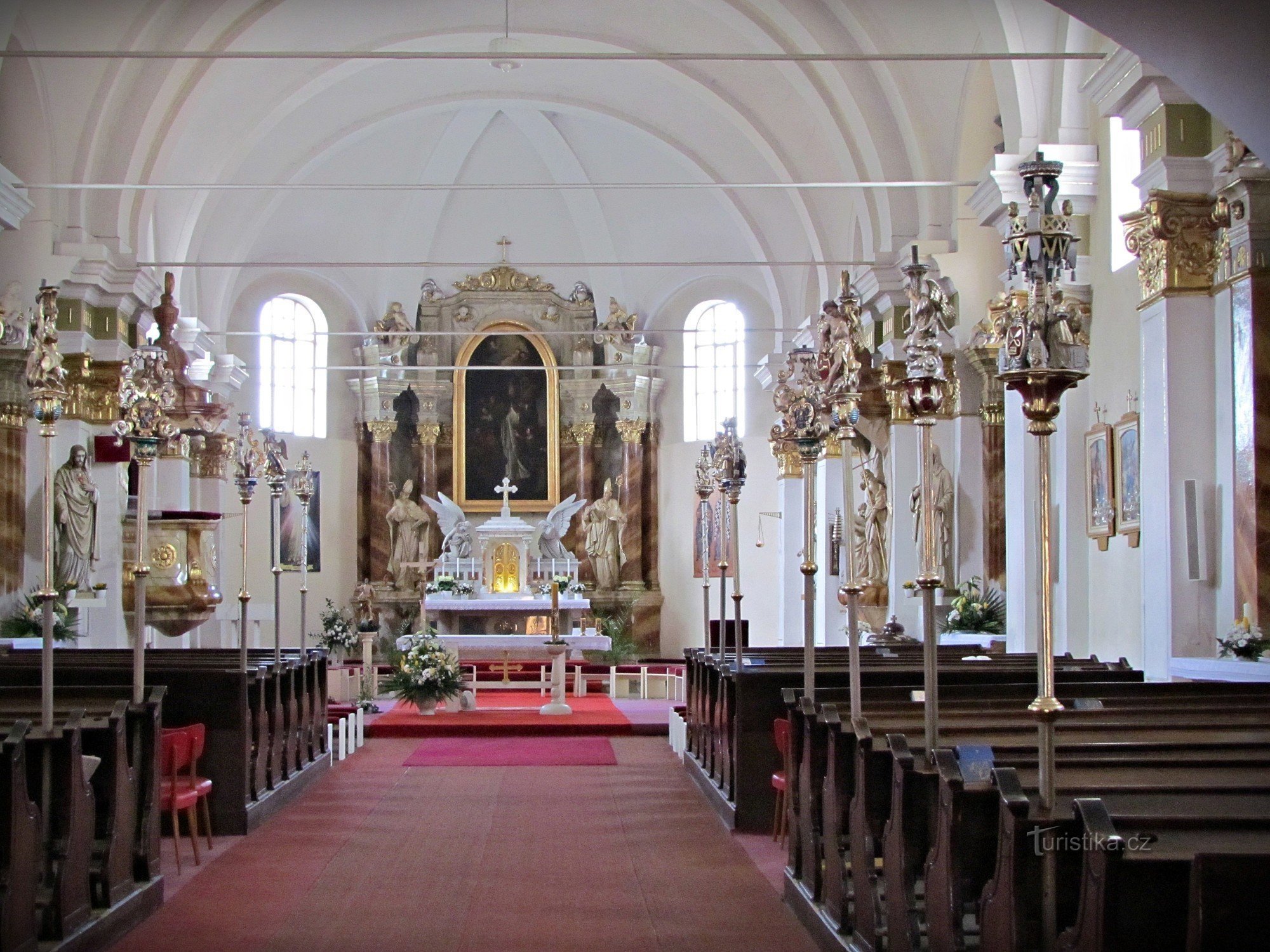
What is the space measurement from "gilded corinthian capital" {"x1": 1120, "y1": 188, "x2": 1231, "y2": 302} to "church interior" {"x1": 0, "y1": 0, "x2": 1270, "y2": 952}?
0.03 m

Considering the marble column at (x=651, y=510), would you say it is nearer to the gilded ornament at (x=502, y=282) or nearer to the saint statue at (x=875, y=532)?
the gilded ornament at (x=502, y=282)

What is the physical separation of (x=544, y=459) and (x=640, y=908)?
62.9 feet

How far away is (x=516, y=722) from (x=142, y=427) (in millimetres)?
7873

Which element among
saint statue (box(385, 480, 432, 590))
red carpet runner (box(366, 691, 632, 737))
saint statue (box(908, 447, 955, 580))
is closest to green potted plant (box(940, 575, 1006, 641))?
saint statue (box(908, 447, 955, 580))

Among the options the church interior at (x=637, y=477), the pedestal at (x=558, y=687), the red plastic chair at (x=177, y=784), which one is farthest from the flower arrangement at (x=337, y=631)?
the red plastic chair at (x=177, y=784)

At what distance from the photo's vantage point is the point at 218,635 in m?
22.1

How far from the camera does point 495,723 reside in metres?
15.3

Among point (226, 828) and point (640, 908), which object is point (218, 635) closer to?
point (226, 828)

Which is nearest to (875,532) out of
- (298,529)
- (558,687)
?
(558,687)

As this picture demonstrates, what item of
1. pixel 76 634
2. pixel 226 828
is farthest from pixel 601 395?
pixel 226 828

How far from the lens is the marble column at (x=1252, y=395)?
898 cm

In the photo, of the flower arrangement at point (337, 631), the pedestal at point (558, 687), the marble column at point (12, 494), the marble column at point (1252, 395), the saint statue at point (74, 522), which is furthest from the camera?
the flower arrangement at point (337, 631)

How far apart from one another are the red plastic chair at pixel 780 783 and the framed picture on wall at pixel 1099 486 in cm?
399

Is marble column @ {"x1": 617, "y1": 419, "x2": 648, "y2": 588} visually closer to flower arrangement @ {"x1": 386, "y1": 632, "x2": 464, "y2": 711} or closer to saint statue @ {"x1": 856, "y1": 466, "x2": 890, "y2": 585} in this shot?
saint statue @ {"x1": 856, "y1": 466, "x2": 890, "y2": 585}
